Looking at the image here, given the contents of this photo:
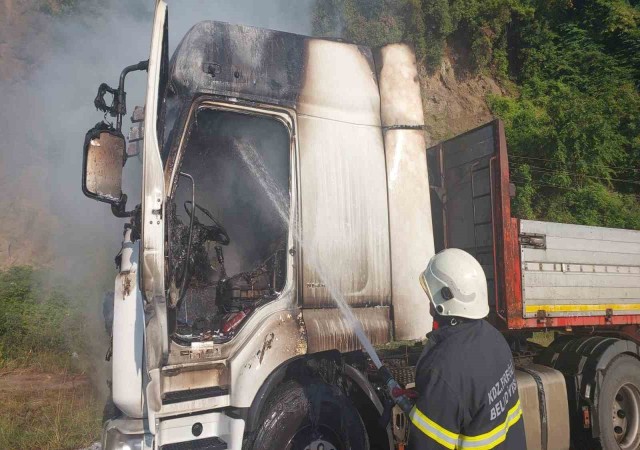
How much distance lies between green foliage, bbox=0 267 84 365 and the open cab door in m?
6.49

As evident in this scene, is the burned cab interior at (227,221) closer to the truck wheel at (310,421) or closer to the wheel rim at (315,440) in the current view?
the truck wheel at (310,421)

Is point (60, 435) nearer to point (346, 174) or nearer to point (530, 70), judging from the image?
point (346, 174)

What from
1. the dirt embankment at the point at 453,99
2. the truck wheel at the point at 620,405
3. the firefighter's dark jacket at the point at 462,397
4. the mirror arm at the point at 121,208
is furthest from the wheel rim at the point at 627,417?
the dirt embankment at the point at 453,99

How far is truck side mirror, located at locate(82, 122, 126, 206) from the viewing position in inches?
109

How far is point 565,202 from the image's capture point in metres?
14.2

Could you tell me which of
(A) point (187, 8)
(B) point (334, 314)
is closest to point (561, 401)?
(B) point (334, 314)

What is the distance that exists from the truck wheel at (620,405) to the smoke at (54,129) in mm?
6988

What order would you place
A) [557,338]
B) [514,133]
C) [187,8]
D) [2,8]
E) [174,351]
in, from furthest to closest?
1. [514,133]
2. [2,8]
3. [187,8]
4. [557,338]
5. [174,351]

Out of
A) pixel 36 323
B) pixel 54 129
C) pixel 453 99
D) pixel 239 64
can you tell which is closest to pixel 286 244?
pixel 239 64

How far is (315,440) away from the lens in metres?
3.22

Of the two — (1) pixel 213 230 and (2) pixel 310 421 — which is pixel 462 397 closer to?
(2) pixel 310 421

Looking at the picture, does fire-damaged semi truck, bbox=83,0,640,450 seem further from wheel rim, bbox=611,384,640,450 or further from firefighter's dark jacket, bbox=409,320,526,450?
firefighter's dark jacket, bbox=409,320,526,450

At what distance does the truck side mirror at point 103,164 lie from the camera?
2.78 meters

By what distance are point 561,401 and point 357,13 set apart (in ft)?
41.1
